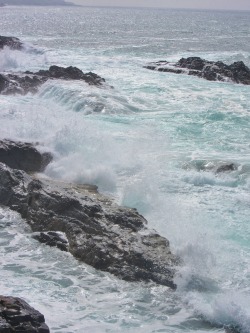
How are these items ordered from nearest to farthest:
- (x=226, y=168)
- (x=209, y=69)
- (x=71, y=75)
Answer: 1. (x=226, y=168)
2. (x=71, y=75)
3. (x=209, y=69)

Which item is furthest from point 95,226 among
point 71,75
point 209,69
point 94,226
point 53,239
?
point 209,69

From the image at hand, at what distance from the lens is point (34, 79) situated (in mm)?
26922

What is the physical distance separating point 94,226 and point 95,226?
21 millimetres

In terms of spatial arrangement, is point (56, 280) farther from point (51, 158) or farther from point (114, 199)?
point (51, 158)

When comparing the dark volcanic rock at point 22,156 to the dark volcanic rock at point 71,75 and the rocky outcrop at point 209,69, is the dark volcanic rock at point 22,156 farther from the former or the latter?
the rocky outcrop at point 209,69

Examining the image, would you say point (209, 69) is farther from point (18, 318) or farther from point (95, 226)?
point (18, 318)

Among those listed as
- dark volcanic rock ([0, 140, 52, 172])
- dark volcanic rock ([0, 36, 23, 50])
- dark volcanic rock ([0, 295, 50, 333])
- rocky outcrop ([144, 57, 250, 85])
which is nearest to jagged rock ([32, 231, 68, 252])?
dark volcanic rock ([0, 295, 50, 333])

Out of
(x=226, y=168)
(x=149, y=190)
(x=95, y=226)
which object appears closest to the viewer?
(x=95, y=226)

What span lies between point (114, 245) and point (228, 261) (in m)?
2.12

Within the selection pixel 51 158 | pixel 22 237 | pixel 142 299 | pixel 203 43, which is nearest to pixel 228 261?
pixel 142 299

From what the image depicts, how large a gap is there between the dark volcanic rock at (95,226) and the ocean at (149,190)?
0.28 meters

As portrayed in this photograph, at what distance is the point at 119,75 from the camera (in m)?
33.8

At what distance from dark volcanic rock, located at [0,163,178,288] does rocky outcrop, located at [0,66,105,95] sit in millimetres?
12929

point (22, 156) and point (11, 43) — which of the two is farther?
point (11, 43)
